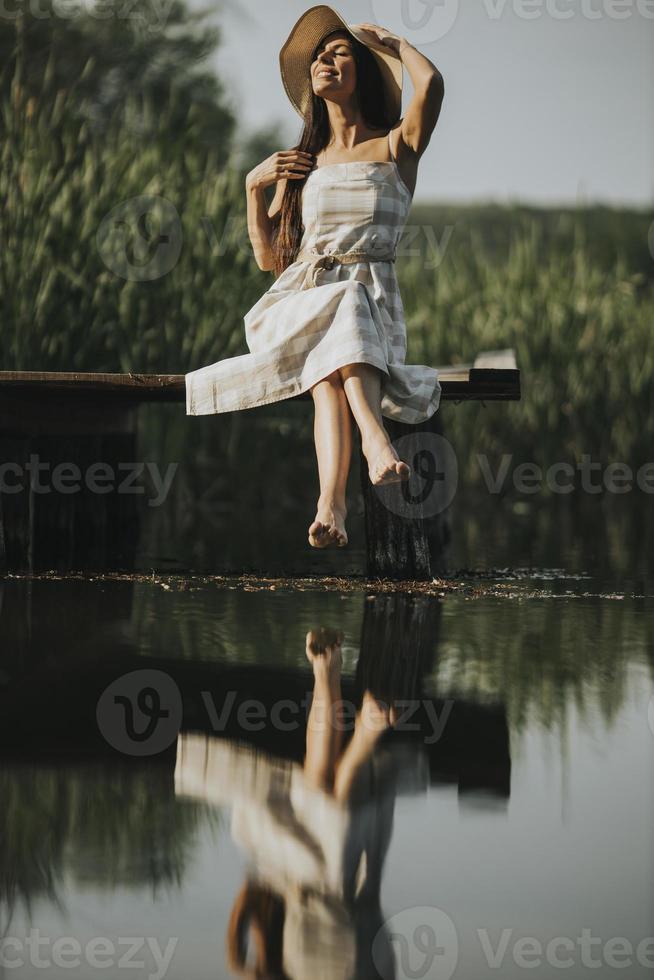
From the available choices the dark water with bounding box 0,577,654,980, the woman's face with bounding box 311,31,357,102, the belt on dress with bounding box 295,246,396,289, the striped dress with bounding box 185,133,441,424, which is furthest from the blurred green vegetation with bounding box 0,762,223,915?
the woman's face with bounding box 311,31,357,102

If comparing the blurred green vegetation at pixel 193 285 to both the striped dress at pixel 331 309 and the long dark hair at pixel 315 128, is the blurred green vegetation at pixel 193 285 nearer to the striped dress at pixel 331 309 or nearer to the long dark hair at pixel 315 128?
the long dark hair at pixel 315 128

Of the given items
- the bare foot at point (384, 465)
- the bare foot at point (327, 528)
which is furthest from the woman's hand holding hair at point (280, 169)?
the bare foot at point (327, 528)

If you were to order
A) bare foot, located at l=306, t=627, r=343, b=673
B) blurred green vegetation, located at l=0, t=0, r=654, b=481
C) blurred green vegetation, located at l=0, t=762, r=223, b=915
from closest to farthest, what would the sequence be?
blurred green vegetation, located at l=0, t=762, r=223, b=915 < bare foot, located at l=306, t=627, r=343, b=673 < blurred green vegetation, located at l=0, t=0, r=654, b=481

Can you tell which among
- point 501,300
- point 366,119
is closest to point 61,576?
point 366,119

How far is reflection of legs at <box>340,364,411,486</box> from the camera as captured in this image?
2.67 m

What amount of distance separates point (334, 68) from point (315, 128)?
0.57 ft

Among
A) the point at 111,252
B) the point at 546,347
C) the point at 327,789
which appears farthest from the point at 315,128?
the point at 546,347

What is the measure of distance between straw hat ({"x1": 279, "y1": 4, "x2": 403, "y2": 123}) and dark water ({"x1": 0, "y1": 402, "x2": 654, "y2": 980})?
4.25ft

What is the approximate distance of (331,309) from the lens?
3.08 metres

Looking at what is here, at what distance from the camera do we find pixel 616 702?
184 cm

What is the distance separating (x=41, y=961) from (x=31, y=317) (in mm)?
4295

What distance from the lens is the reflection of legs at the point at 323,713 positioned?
1425 millimetres

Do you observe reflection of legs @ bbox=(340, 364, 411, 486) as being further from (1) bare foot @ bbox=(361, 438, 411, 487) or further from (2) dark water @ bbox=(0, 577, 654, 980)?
(2) dark water @ bbox=(0, 577, 654, 980)

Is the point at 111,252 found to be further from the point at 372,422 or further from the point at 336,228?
the point at 372,422
